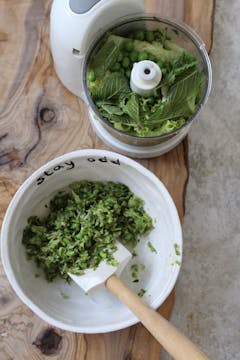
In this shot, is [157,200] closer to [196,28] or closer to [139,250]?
[139,250]

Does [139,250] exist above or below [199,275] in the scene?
above

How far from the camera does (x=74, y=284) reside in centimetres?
93

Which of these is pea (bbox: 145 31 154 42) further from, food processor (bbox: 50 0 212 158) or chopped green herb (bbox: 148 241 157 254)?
chopped green herb (bbox: 148 241 157 254)

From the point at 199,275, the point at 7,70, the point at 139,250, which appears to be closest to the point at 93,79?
the point at 7,70

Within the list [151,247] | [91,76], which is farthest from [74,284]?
[91,76]

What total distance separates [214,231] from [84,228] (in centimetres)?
63

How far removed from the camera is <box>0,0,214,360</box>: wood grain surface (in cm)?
88

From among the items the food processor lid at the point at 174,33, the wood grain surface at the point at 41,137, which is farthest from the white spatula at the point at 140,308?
the food processor lid at the point at 174,33

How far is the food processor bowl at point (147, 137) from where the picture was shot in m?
0.84

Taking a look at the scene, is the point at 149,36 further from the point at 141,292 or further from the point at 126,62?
the point at 141,292

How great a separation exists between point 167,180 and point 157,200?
0.06 metres

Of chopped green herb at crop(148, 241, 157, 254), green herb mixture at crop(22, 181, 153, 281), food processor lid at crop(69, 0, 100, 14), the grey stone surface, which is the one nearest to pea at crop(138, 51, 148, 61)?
food processor lid at crop(69, 0, 100, 14)

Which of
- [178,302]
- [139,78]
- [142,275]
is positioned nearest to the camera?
[139,78]

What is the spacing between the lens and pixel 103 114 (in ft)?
2.77
